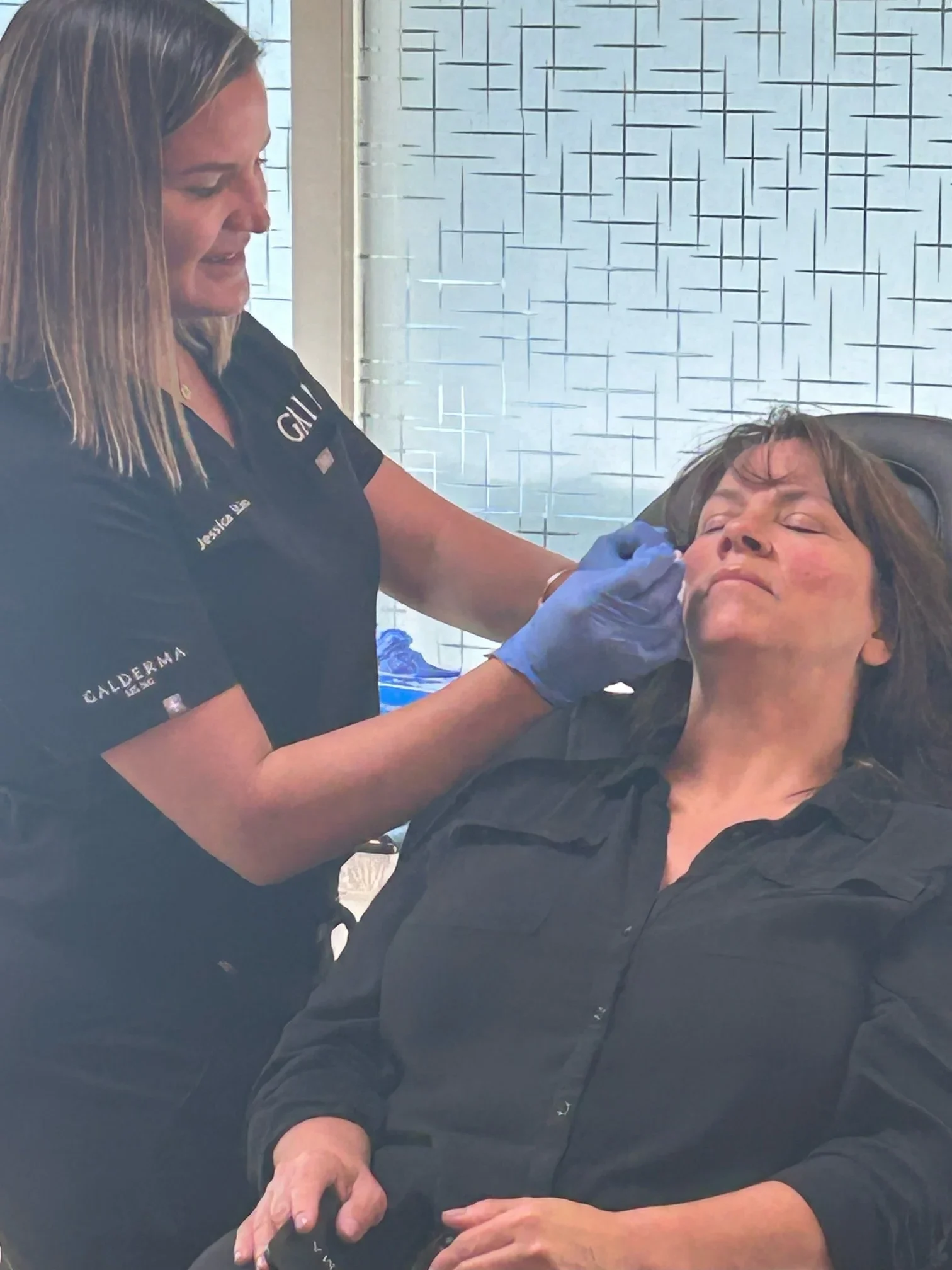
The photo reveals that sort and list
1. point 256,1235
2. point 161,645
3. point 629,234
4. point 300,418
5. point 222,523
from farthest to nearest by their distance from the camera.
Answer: point 629,234 < point 300,418 < point 222,523 < point 161,645 < point 256,1235

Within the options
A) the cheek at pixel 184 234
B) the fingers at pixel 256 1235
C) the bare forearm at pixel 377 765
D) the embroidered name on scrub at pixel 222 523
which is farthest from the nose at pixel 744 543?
the fingers at pixel 256 1235

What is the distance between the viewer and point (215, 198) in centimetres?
123

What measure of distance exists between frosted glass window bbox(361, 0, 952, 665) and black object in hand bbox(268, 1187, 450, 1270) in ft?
3.29

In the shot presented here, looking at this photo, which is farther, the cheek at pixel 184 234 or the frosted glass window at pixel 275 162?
the frosted glass window at pixel 275 162

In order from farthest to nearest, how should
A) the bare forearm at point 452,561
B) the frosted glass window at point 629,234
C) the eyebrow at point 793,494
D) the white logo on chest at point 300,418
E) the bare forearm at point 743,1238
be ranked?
the frosted glass window at point 629,234 < the bare forearm at point 452,561 < the white logo on chest at point 300,418 < the eyebrow at point 793,494 < the bare forearm at point 743,1238

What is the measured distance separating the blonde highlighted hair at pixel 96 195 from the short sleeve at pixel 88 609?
2.0 inches

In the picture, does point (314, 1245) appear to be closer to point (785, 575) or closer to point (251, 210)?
point (785, 575)

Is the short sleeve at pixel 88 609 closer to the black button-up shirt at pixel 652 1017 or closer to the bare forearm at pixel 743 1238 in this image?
the black button-up shirt at pixel 652 1017

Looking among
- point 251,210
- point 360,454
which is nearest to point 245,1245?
point 360,454

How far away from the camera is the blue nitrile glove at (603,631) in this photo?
1.17 metres

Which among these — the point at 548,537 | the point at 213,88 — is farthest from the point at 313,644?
the point at 548,537

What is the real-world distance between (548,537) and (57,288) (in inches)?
33.6

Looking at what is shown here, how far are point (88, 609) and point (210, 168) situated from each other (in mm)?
415

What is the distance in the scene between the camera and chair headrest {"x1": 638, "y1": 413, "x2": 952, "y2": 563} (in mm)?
1257
